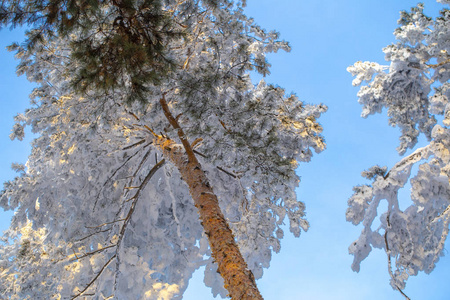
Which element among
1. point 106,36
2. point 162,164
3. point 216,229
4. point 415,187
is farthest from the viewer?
point 162,164

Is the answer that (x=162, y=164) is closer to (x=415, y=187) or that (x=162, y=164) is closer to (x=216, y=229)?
(x=216, y=229)

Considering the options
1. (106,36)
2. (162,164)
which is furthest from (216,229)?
(106,36)

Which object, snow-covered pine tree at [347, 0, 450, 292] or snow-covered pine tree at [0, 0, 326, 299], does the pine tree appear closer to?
snow-covered pine tree at [0, 0, 326, 299]

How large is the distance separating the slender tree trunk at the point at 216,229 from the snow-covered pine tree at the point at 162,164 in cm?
2

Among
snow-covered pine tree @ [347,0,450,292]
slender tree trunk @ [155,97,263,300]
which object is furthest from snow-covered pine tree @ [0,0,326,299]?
snow-covered pine tree @ [347,0,450,292]

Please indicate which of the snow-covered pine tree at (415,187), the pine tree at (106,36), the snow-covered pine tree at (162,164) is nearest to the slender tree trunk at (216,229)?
the snow-covered pine tree at (162,164)

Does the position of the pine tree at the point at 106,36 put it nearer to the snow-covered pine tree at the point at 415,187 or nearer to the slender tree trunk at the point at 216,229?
the slender tree trunk at the point at 216,229

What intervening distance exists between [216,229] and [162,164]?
110 inches

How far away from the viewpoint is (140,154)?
8117mm

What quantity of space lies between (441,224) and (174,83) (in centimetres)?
564

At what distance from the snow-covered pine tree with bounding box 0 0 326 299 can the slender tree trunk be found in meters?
0.02

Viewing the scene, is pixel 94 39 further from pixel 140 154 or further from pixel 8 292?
pixel 8 292

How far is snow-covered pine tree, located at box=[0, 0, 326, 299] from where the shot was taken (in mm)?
5270

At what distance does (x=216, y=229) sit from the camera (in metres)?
4.52
